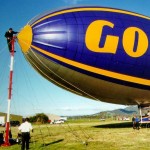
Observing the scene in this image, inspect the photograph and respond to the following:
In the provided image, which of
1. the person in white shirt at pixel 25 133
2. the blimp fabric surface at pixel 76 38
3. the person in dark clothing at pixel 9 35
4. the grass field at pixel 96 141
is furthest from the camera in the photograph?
the person in dark clothing at pixel 9 35

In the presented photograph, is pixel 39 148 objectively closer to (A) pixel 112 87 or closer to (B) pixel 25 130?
(B) pixel 25 130

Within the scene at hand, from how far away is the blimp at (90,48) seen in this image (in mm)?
18500

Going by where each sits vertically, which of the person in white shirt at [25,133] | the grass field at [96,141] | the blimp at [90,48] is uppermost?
the blimp at [90,48]

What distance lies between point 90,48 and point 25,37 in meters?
4.44

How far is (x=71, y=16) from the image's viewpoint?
18.9 metres

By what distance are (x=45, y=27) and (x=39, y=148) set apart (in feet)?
25.5

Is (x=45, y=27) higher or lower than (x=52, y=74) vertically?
higher

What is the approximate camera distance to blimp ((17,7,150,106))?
18500mm

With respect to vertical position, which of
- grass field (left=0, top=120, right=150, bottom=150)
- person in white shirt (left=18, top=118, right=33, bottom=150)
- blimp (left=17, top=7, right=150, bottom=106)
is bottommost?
grass field (left=0, top=120, right=150, bottom=150)

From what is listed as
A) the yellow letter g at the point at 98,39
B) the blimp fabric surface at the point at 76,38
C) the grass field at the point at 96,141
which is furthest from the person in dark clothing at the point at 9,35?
the grass field at the point at 96,141

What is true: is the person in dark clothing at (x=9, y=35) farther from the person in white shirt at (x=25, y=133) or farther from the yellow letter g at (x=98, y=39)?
the person in white shirt at (x=25, y=133)

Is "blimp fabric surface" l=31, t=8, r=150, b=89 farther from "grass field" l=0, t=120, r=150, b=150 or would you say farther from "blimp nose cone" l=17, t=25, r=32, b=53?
"grass field" l=0, t=120, r=150, b=150

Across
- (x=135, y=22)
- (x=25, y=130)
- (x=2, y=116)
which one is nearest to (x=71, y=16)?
(x=135, y=22)

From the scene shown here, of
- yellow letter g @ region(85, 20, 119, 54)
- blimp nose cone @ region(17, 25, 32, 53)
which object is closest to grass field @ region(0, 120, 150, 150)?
yellow letter g @ region(85, 20, 119, 54)
